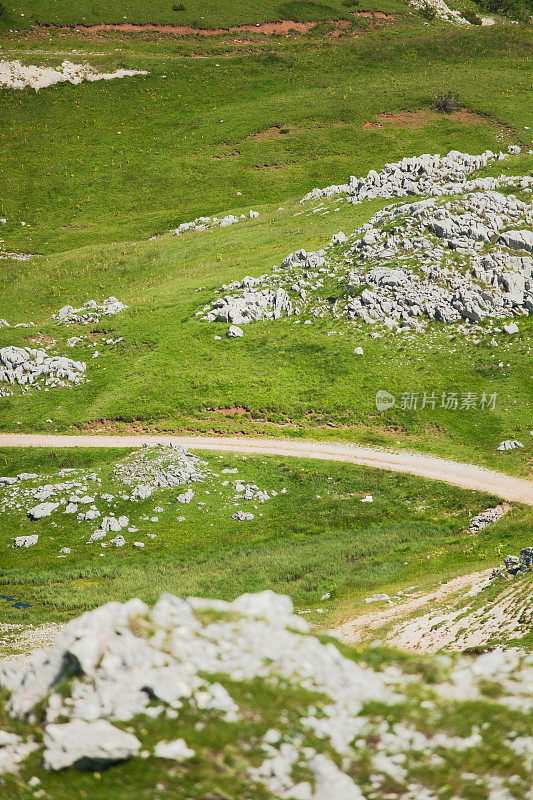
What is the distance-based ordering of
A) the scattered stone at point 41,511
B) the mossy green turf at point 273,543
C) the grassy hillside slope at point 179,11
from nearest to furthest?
the mossy green turf at point 273,543, the scattered stone at point 41,511, the grassy hillside slope at point 179,11

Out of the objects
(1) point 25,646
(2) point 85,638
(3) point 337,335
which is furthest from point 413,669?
(3) point 337,335

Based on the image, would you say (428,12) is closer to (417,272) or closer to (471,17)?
(471,17)

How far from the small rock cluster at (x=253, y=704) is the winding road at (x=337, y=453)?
31714 millimetres

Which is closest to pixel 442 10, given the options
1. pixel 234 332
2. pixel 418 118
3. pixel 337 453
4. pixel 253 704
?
pixel 418 118

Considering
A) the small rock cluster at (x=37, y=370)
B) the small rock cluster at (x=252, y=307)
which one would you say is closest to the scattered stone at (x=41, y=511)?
the small rock cluster at (x=37, y=370)

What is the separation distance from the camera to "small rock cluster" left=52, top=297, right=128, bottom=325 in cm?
7412

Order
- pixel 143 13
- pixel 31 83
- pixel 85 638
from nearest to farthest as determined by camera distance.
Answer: pixel 85 638
pixel 31 83
pixel 143 13

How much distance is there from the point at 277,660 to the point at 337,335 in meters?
49.5

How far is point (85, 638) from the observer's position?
17.4 meters

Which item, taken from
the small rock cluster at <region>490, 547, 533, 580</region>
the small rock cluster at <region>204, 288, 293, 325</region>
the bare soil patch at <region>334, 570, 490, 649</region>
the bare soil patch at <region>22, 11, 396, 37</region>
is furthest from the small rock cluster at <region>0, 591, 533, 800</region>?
the bare soil patch at <region>22, 11, 396, 37</region>

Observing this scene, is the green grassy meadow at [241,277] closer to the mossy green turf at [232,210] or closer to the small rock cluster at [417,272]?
the mossy green turf at [232,210]

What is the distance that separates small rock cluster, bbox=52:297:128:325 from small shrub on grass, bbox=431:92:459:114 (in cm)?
8350

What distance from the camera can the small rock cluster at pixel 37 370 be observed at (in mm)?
63688

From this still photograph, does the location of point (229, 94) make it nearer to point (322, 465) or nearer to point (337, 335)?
point (337, 335)
